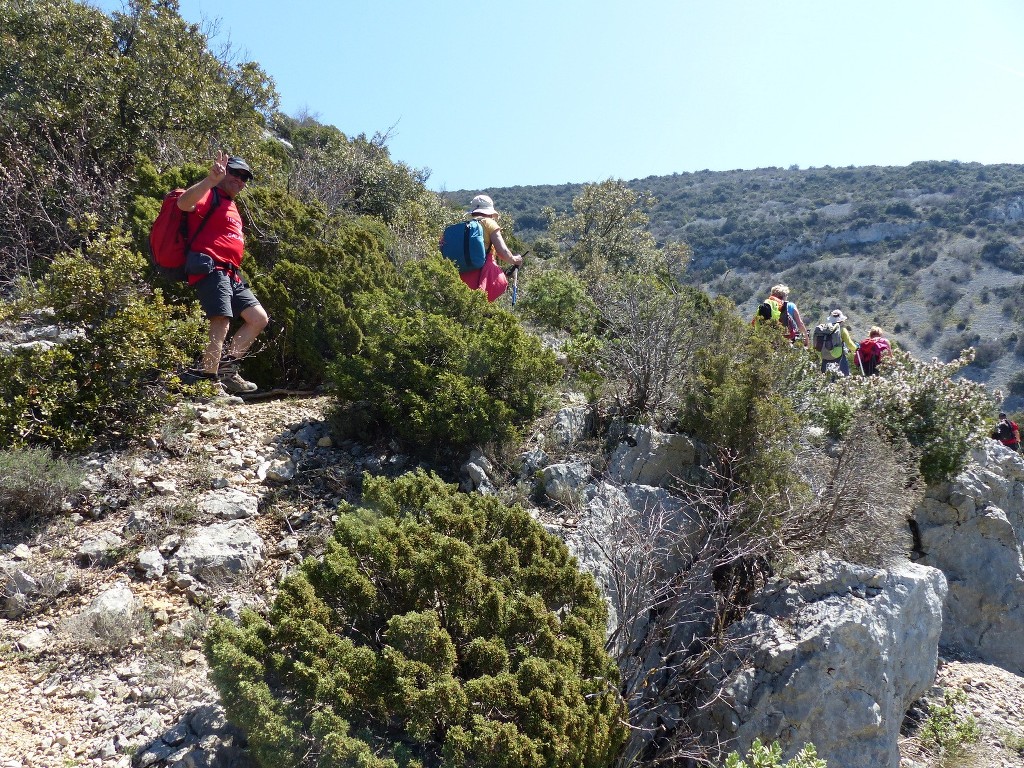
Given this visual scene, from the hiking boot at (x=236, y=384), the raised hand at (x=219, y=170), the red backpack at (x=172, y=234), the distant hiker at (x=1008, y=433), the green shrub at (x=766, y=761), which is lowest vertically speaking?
the green shrub at (x=766, y=761)

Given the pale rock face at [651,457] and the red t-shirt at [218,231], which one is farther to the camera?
the pale rock face at [651,457]

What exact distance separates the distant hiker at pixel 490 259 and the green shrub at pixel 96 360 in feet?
7.67

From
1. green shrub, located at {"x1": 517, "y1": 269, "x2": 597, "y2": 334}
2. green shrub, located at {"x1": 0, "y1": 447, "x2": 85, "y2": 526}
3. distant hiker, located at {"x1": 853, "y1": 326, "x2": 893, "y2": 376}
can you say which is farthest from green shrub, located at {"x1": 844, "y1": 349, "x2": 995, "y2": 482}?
green shrub, located at {"x1": 0, "y1": 447, "x2": 85, "y2": 526}

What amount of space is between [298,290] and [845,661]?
5.05 m

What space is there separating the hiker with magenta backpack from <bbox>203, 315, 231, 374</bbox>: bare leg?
2004 millimetres

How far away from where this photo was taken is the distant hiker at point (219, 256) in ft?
14.5

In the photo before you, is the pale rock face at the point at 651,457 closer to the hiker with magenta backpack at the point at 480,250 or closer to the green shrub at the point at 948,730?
the hiker with magenta backpack at the point at 480,250

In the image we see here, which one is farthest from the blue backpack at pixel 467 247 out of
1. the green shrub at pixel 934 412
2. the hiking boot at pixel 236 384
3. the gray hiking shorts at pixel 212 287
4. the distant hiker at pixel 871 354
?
the distant hiker at pixel 871 354

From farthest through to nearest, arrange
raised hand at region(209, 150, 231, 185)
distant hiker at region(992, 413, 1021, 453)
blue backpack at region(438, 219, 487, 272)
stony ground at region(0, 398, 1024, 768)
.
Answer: distant hiker at region(992, 413, 1021, 453)
blue backpack at region(438, 219, 487, 272)
raised hand at region(209, 150, 231, 185)
stony ground at region(0, 398, 1024, 768)

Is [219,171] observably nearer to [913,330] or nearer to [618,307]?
[618,307]

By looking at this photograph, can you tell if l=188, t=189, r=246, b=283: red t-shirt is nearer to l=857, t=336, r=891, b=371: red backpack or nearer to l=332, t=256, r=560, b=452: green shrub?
l=332, t=256, r=560, b=452: green shrub

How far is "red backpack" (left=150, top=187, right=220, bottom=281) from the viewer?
4.44 m

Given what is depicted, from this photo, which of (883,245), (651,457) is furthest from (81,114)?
(883,245)

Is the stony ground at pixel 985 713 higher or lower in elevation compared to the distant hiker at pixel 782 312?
lower
